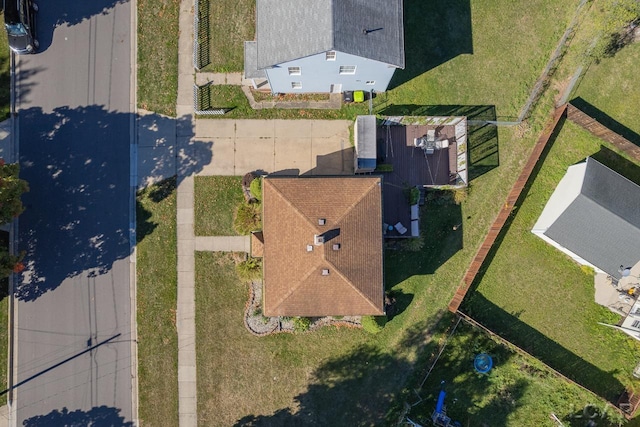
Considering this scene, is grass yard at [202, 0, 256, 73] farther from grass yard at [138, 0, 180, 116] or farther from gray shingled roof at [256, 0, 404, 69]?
gray shingled roof at [256, 0, 404, 69]

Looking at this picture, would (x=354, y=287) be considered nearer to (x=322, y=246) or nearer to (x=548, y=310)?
(x=322, y=246)

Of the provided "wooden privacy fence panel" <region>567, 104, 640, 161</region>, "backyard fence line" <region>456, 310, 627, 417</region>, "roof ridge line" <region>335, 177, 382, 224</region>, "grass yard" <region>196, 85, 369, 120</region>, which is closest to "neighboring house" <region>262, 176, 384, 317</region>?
"roof ridge line" <region>335, 177, 382, 224</region>

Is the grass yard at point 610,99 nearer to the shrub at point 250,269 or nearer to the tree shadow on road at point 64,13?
the shrub at point 250,269

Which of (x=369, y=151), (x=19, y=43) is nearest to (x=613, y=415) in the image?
(x=369, y=151)

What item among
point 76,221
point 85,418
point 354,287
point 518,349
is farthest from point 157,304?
point 518,349

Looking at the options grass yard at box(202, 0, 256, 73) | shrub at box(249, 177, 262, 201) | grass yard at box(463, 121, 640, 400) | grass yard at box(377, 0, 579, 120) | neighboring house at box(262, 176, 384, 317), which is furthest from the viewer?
grass yard at box(377, 0, 579, 120)

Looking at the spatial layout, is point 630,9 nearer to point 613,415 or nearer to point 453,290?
point 453,290

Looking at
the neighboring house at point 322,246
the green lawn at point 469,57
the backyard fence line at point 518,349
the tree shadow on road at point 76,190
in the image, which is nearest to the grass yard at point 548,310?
the backyard fence line at point 518,349
